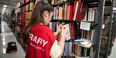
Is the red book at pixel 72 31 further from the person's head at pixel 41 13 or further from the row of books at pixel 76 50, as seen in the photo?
the person's head at pixel 41 13

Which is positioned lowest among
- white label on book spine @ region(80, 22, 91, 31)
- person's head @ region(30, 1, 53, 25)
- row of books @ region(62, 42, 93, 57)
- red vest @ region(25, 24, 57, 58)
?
row of books @ region(62, 42, 93, 57)

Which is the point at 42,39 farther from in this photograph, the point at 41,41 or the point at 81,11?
the point at 81,11

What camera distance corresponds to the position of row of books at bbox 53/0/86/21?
1.46m

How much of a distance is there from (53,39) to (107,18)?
2.52 m

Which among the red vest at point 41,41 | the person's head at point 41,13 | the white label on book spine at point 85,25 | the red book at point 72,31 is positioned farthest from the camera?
the red book at point 72,31

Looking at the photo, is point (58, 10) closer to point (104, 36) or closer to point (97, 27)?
point (97, 27)

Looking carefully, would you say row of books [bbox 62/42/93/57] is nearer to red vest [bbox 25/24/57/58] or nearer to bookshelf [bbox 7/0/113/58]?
bookshelf [bbox 7/0/113/58]

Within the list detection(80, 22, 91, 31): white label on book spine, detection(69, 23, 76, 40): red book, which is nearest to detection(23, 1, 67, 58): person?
detection(80, 22, 91, 31): white label on book spine

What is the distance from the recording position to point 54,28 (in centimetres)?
217

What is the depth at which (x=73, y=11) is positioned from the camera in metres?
1.60

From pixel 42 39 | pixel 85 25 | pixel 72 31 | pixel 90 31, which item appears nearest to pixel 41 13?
pixel 42 39

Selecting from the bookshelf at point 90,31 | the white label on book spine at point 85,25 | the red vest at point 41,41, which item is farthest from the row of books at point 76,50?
the red vest at point 41,41

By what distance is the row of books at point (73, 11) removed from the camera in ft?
4.79

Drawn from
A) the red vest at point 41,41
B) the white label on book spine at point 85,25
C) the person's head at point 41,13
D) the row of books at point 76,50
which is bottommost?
the row of books at point 76,50
